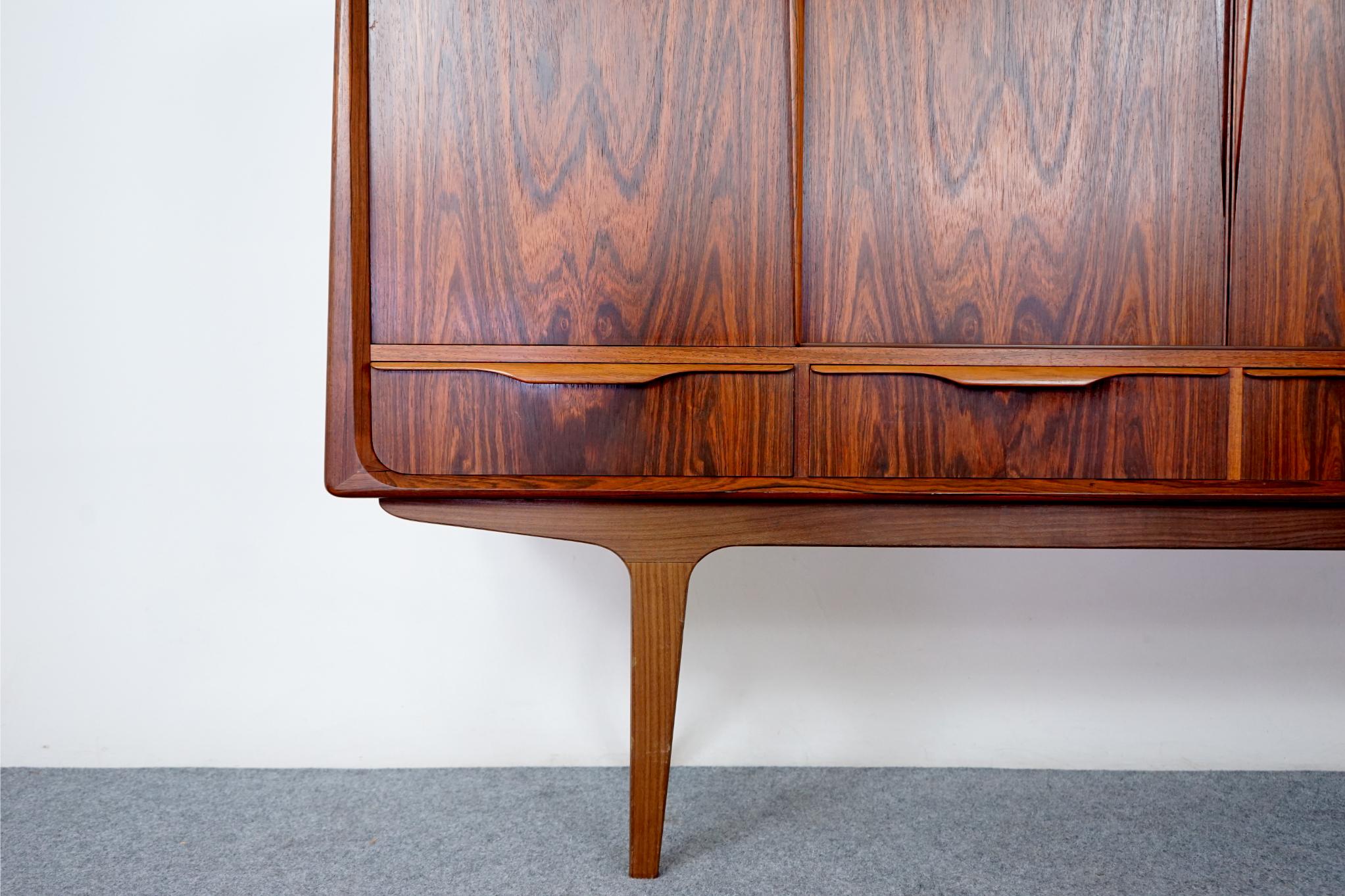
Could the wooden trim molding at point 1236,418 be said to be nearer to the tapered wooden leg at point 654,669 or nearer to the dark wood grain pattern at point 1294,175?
the dark wood grain pattern at point 1294,175

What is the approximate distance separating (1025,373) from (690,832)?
0.67m

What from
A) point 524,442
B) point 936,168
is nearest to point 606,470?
point 524,442

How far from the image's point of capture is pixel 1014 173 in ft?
2.54

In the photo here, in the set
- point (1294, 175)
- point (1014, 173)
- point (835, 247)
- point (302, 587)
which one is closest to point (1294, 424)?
point (1294, 175)

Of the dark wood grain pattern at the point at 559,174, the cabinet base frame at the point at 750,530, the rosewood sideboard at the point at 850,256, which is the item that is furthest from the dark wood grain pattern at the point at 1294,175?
the dark wood grain pattern at the point at 559,174

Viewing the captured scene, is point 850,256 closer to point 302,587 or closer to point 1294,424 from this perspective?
point 1294,424

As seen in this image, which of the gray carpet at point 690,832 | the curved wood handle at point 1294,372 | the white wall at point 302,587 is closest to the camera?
the curved wood handle at point 1294,372

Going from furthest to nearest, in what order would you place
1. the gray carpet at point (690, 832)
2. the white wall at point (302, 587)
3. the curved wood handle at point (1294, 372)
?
the white wall at point (302, 587) < the gray carpet at point (690, 832) < the curved wood handle at point (1294, 372)

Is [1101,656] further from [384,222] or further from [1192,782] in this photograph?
[384,222]

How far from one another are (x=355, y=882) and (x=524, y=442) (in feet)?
1.75

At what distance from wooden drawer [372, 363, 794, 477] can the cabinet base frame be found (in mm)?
50

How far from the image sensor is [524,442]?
2.57ft

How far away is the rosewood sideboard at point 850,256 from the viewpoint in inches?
30.1

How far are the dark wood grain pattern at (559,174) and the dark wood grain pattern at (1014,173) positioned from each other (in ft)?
0.22
